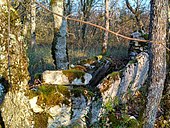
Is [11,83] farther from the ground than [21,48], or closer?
closer

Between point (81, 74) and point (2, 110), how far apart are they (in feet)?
7.21

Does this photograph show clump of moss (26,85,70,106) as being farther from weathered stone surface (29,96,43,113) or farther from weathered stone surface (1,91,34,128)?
weathered stone surface (1,91,34,128)

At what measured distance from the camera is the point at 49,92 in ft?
12.7

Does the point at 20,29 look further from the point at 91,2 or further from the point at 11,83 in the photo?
the point at 91,2

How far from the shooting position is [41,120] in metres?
3.61

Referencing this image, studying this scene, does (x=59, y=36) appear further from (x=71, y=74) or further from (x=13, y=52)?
(x=13, y=52)

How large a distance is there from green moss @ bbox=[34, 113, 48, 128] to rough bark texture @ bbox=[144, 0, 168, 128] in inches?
63.8

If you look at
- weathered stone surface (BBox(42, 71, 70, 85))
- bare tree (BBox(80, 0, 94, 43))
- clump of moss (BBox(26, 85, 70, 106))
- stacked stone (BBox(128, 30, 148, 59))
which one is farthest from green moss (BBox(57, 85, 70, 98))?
bare tree (BBox(80, 0, 94, 43))

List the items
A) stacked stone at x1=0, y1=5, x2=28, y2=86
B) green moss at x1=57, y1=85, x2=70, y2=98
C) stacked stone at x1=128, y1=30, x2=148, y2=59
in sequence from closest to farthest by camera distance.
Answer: stacked stone at x1=0, y1=5, x2=28, y2=86 < green moss at x1=57, y1=85, x2=70, y2=98 < stacked stone at x1=128, y1=30, x2=148, y2=59

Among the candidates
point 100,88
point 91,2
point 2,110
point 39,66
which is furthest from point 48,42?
point 2,110

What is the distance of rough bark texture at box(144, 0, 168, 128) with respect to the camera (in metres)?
3.82

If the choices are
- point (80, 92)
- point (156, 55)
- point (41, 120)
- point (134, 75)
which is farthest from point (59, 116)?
point (134, 75)

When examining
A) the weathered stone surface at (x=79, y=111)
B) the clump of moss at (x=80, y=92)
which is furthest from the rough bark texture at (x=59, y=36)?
the weathered stone surface at (x=79, y=111)

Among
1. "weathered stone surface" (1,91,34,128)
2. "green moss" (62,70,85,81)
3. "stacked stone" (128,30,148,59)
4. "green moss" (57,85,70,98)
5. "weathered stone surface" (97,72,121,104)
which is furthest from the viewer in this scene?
"stacked stone" (128,30,148,59)
